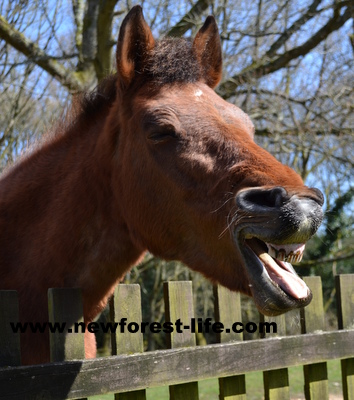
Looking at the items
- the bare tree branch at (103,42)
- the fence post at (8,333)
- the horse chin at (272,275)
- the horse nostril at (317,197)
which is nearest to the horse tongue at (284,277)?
the horse chin at (272,275)

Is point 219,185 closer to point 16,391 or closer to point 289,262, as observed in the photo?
point 289,262

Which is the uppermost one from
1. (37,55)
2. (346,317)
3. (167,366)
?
(37,55)

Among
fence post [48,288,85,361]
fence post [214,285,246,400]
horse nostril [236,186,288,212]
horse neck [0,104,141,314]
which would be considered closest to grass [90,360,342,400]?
fence post [214,285,246,400]

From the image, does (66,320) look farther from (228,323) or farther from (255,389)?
(255,389)

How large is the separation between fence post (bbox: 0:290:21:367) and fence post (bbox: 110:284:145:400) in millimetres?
519

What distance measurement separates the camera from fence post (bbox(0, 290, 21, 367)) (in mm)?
2337

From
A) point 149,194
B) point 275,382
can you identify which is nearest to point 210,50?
point 149,194

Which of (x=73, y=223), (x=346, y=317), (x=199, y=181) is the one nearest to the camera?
(x=199, y=181)

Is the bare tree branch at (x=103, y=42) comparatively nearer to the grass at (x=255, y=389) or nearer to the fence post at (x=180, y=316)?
the grass at (x=255, y=389)

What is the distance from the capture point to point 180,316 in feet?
9.73

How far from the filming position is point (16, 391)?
2.24 metres

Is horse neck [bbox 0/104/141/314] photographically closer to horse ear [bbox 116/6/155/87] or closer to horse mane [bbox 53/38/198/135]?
horse mane [bbox 53/38/198/135]

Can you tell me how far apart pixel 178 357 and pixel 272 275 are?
77 centimetres

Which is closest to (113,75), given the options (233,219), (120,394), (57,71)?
(233,219)
